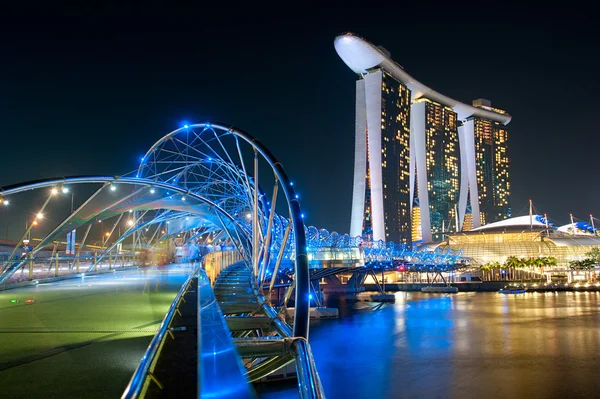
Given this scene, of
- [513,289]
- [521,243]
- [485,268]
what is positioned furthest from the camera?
[521,243]

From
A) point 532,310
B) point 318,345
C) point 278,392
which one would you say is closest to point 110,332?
point 278,392

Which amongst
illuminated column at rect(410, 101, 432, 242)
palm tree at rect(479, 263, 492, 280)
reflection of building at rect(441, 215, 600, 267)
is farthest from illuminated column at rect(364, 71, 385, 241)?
illuminated column at rect(410, 101, 432, 242)

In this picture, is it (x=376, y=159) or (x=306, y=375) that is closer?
(x=306, y=375)

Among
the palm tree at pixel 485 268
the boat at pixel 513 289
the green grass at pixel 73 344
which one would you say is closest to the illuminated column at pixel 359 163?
the palm tree at pixel 485 268

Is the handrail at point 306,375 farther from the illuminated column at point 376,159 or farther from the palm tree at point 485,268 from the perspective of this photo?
the illuminated column at point 376,159

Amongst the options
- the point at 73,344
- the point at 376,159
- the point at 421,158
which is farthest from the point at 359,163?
the point at 73,344

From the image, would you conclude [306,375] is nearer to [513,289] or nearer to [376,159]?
[513,289]
